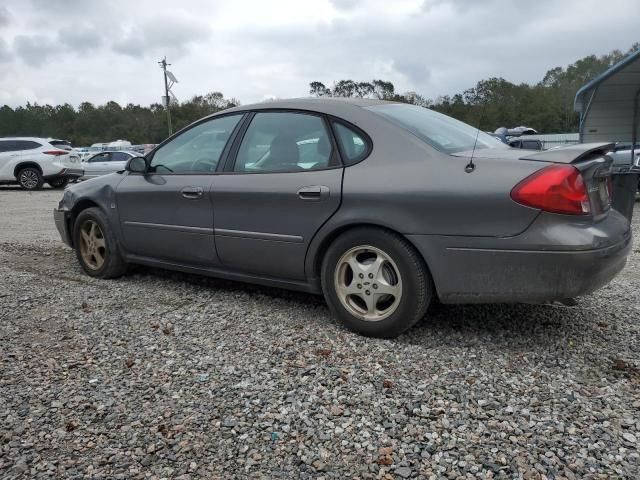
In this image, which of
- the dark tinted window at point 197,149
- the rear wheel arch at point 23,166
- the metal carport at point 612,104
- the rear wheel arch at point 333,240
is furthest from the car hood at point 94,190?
the rear wheel arch at point 23,166

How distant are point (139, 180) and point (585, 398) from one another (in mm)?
3538

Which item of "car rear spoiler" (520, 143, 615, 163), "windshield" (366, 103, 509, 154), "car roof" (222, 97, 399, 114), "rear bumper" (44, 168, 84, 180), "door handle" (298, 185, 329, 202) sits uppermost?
"car roof" (222, 97, 399, 114)

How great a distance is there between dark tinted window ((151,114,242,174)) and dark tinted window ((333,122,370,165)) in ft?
3.10

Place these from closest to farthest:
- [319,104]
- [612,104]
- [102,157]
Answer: [319,104] < [612,104] < [102,157]

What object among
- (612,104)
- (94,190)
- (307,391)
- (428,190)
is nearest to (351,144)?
(428,190)

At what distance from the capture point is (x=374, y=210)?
318 centimetres

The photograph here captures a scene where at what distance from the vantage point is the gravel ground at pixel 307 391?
7.10 ft

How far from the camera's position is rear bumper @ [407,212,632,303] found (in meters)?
2.79

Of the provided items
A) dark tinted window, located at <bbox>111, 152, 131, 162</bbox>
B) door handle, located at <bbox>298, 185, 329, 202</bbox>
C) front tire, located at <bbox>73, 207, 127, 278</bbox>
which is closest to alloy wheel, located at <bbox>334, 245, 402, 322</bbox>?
door handle, located at <bbox>298, 185, 329, 202</bbox>

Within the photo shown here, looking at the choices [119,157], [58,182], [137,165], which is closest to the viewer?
[137,165]

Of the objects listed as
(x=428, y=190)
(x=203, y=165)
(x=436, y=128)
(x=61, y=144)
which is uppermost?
(x=436, y=128)

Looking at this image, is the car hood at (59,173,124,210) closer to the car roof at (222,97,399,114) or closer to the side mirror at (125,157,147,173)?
the side mirror at (125,157,147,173)

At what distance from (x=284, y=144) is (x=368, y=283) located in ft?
3.75

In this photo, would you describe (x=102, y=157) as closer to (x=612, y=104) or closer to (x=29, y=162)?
(x=29, y=162)
